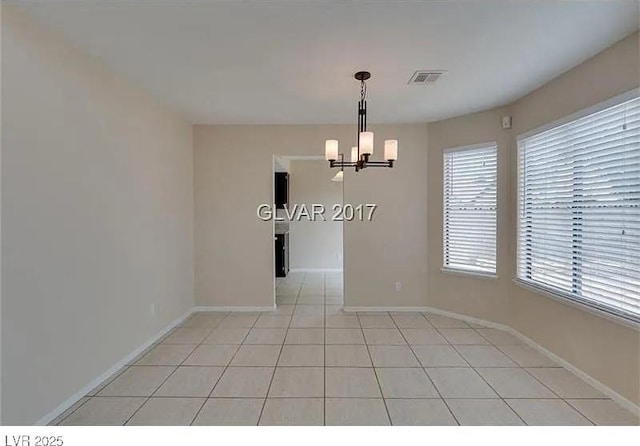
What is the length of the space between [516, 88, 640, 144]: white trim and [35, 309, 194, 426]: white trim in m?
4.35

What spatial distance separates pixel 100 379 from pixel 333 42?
310 centimetres

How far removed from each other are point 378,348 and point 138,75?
3.35 m

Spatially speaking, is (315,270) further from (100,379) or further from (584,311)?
(584,311)

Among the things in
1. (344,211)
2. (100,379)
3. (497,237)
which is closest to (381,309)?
(344,211)

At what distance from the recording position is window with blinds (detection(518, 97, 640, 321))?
2342mm

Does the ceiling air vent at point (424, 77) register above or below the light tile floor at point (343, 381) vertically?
above

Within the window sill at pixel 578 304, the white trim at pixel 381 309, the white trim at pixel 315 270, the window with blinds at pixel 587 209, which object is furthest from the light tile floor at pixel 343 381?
the white trim at pixel 315 270

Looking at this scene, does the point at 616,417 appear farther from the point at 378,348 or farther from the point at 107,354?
the point at 107,354

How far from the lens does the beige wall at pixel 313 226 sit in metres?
7.82

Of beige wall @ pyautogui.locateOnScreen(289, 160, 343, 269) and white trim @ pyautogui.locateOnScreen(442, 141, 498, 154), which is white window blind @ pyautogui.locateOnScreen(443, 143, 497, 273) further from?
beige wall @ pyautogui.locateOnScreen(289, 160, 343, 269)

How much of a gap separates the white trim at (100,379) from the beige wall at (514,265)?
336 centimetres

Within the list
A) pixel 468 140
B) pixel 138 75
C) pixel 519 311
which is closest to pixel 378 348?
pixel 519 311

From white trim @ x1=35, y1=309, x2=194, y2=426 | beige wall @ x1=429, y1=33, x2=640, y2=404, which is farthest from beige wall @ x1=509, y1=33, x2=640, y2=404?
white trim @ x1=35, y1=309, x2=194, y2=426

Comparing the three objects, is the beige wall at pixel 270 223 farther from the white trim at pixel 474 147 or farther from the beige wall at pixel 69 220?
the beige wall at pixel 69 220
